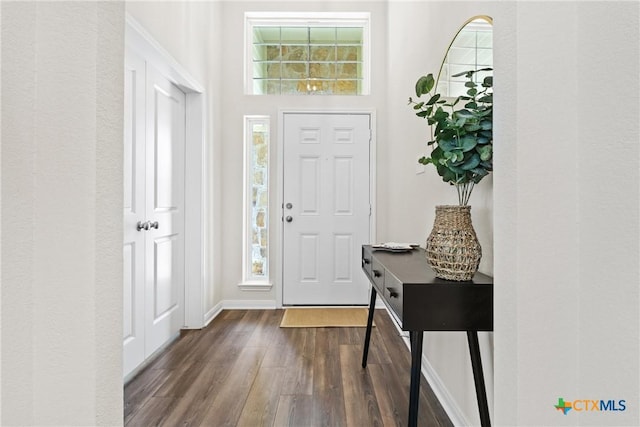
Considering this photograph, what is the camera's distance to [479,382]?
4.15 ft

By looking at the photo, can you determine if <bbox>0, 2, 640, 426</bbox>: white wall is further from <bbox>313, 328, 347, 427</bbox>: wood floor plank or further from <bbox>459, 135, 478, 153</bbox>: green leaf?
<bbox>313, 328, 347, 427</bbox>: wood floor plank

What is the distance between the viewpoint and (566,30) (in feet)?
2.90

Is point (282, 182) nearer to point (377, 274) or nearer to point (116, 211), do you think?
point (377, 274)

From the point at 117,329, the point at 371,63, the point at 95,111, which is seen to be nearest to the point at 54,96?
the point at 95,111

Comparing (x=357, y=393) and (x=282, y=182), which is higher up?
(x=282, y=182)

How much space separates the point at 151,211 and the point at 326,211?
5.52ft

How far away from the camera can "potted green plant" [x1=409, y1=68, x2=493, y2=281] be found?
3.91 feet

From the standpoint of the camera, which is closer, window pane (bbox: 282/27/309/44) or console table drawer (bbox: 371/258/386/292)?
console table drawer (bbox: 371/258/386/292)

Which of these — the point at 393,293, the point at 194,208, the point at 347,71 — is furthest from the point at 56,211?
the point at 347,71

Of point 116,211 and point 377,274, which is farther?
point 377,274

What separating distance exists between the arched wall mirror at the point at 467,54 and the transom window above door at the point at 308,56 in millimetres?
1920

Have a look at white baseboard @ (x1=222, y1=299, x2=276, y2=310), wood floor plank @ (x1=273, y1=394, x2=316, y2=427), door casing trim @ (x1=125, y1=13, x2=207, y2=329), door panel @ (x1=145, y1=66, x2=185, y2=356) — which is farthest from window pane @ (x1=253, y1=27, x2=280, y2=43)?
wood floor plank @ (x1=273, y1=394, x2=316, y2=427)

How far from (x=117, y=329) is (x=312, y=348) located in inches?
73.1

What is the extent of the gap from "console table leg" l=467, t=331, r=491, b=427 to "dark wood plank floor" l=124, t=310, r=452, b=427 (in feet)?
1.72
